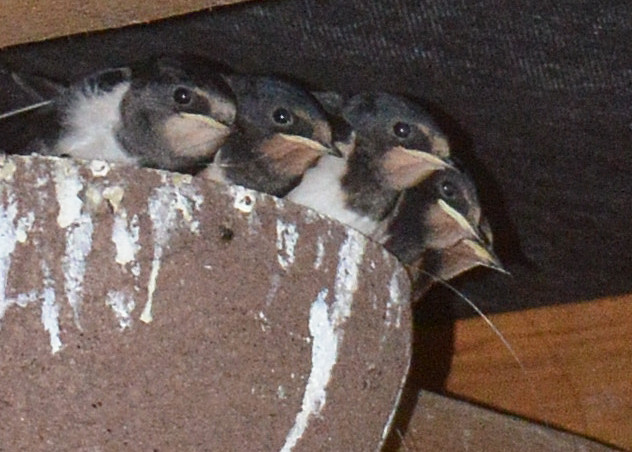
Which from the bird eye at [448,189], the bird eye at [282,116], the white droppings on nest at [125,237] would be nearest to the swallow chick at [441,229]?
the bird eye at [448,189]

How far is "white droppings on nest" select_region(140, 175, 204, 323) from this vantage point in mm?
1518

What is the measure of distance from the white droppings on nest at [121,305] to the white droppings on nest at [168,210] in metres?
0.04

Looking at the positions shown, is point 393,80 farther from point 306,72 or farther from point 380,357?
point 380,357

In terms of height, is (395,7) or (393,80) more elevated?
(395,7)

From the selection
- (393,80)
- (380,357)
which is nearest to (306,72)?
(393,80)

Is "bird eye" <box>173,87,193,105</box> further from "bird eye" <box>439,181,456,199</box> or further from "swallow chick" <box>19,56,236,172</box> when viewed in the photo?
"bird eye" <box>439,181,456,199</box>

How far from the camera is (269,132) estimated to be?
1.97 meters

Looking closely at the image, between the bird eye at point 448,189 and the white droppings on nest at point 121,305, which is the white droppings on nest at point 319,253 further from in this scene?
the bird eye at point 448,189

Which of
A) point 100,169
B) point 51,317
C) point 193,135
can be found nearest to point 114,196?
point 100,169

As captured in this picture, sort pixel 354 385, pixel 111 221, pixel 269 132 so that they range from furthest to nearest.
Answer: pixel 269 132
pixel 354 385
pixel 111 221

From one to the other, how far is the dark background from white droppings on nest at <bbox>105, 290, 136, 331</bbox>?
0.51 m

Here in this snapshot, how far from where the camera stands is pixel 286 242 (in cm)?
157

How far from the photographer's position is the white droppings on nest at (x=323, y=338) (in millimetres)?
1572

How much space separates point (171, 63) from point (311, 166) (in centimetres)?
24
